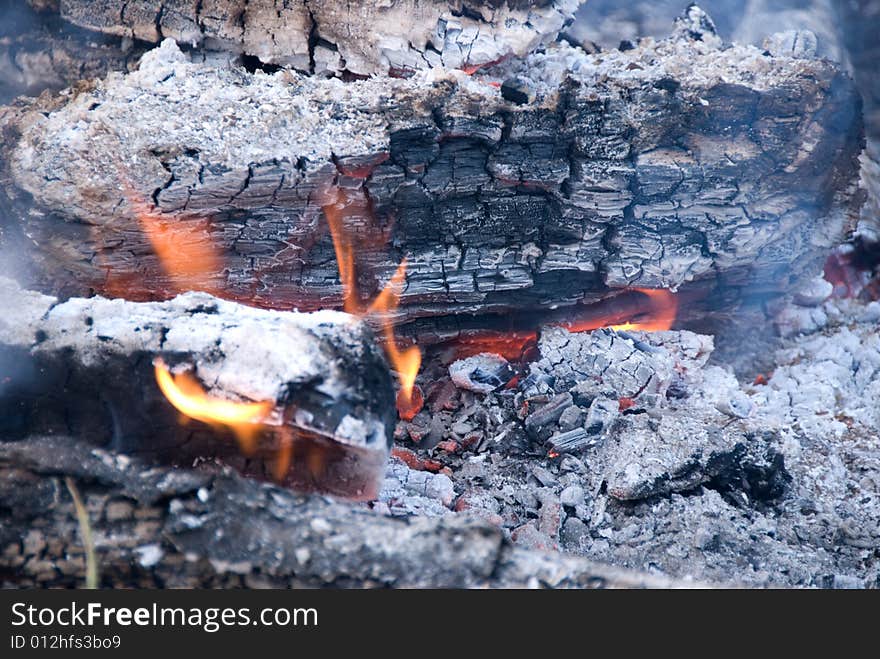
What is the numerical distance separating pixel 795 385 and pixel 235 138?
4312 millimetres

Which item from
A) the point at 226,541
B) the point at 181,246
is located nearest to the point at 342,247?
the point at 181,246

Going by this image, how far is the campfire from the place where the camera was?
11.0 feet

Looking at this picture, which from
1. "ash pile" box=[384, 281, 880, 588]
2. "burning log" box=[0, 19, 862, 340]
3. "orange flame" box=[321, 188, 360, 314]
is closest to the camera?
"ash pile" box=[384, 281, 880, 588]

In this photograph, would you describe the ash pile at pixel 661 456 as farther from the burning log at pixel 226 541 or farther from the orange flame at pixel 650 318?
the burning log at pixel 226 541

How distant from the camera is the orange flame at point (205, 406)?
3252 millimetres

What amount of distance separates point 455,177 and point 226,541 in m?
2.71

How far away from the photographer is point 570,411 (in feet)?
15.0

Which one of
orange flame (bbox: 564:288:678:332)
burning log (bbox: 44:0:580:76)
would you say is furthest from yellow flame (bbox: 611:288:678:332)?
burning log (bbox: 44:0:580:76)

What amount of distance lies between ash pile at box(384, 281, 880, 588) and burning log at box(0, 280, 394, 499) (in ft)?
2.54

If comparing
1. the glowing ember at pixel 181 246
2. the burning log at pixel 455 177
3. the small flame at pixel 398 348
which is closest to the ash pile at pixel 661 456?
the small flame at pixel 398 348

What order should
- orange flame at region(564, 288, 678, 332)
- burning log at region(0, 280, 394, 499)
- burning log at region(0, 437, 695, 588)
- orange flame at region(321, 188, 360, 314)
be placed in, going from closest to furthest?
burning log at region(0, 437, 695, 588) < burning log at region(0, 280, 394, 499) < orange flame at region(321, 188, 360, 314) < orange flame at region(564, 288, 678, 332)

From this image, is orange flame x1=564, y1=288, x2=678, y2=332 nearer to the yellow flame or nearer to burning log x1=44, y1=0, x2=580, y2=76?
the yellow flame

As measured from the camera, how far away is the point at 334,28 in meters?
4.65

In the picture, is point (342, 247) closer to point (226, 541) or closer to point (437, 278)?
point (437, 278)
